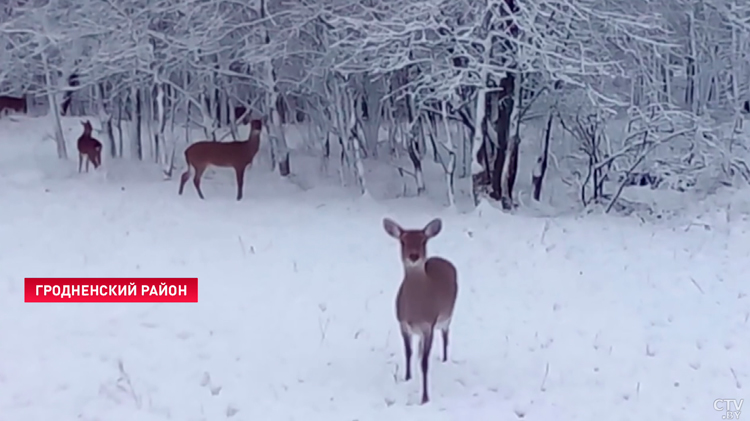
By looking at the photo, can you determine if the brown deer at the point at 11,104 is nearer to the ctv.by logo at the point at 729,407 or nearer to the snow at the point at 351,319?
the snow at the point at 351,319

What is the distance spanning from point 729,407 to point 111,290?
212 inches

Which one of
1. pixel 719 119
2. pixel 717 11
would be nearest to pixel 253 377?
pixel 717 11

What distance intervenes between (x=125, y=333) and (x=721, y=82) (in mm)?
17079

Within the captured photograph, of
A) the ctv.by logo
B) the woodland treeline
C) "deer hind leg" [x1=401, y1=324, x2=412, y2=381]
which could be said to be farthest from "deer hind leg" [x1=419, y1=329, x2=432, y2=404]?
the woodland treeline

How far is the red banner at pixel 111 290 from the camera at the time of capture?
23.1 feet

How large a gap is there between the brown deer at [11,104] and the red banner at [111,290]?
21.5 m

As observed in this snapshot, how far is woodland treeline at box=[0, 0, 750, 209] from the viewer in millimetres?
11664

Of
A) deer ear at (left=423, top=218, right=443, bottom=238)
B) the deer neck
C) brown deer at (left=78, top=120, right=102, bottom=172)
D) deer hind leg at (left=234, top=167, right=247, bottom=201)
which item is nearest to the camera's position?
deer ear at (left=423, top=218, right=443, bottom=238)

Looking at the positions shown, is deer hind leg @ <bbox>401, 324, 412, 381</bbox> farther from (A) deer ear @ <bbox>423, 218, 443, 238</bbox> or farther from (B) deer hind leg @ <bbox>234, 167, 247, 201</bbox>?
(B) deer hind leg @ <bbox>234, 167, 247, 201</bbox>

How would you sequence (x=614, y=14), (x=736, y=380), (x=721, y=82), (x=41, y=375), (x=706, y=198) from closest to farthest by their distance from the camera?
(x=41, y=375), (x=736, y=380), (x=614, y=14), (x=706, y=198), (x=721, y=82)

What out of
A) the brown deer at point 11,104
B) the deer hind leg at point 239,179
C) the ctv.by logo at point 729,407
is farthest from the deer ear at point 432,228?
the brown deer at point 11,104

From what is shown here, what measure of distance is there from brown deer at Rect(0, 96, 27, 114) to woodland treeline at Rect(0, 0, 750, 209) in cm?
954

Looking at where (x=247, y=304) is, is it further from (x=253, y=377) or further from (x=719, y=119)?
(x=719, y=119)

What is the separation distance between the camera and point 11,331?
603 cm
